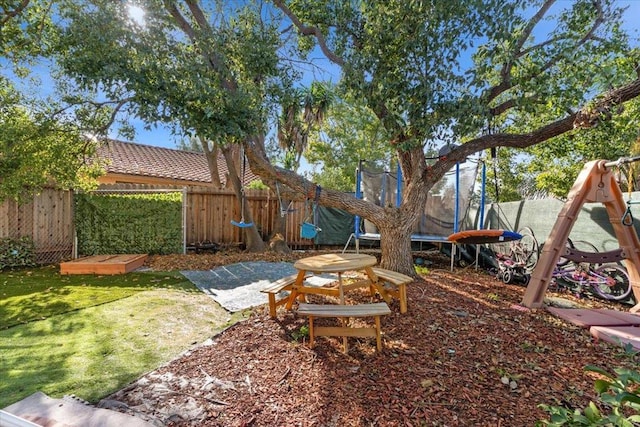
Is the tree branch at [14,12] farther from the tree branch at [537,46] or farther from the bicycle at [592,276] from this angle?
the bicycle at [592,276]

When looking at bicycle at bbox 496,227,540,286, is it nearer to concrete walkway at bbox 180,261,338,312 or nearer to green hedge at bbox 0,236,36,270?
concrete walkway at bbox 180,261,338,312

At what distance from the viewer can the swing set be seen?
13.5 ft

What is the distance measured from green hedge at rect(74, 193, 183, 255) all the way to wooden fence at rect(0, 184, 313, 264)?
31cm

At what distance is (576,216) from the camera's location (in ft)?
13.7

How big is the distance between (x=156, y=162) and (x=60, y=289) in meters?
8.58

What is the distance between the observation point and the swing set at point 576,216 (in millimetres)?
4105

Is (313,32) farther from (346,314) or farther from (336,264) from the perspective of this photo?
(346,314)

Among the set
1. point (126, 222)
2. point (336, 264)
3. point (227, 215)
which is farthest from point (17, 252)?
point (336, 264)

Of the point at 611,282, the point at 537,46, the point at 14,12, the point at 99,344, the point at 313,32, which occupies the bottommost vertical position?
the point at 99,344

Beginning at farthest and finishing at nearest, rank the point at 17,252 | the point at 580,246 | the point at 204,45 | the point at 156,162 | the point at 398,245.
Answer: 1. the point at 156,162
2. the point at 17,252
3. the point at 580,246
4. the point at 398,245
5. the point at 204,45

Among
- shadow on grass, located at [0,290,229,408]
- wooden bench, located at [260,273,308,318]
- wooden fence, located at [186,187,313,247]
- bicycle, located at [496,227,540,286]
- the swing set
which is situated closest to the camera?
shadow on grass, located at [0,290,229,408]

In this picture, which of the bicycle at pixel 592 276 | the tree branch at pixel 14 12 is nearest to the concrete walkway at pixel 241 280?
the bicycle at pixel 592 276

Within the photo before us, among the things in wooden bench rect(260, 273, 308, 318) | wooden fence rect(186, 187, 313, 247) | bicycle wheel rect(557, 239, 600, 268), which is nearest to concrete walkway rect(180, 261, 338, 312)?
wooden bench rect(260, 273, 308, 318)

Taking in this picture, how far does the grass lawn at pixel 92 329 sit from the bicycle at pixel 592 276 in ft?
16.7
